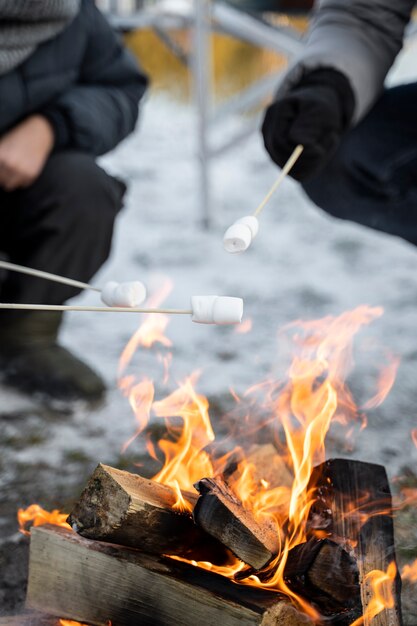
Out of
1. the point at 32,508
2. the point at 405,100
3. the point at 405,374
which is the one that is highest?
the point at 405,100

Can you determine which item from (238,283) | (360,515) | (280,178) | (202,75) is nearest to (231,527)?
(360,515)

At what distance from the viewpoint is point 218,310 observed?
0.90 metres

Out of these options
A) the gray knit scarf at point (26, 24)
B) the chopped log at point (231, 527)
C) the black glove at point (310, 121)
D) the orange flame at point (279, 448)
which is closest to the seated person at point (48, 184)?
the gray knit scarf at point (26, 24)

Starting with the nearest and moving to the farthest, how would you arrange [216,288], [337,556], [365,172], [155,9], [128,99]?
[337,556] < [365,172] < [128,99] < [216,288] < [155,9]

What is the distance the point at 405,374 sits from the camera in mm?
1933

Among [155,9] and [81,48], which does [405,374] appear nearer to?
[81,48]

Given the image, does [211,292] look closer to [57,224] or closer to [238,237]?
[57,224]

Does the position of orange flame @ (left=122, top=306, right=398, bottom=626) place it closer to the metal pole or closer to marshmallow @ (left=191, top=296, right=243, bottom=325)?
marshmallow @ (left=191, top=296, right=243, bottom=325)

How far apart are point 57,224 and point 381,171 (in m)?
0.85

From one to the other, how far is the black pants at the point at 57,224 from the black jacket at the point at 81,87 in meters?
0.10

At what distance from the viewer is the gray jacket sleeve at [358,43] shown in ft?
5.59

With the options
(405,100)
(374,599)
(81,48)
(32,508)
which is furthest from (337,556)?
(81,48)

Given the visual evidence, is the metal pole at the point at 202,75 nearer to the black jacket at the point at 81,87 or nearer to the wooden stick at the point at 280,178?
the black jacket at the point at 81,87

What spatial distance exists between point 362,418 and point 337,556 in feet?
2.63
